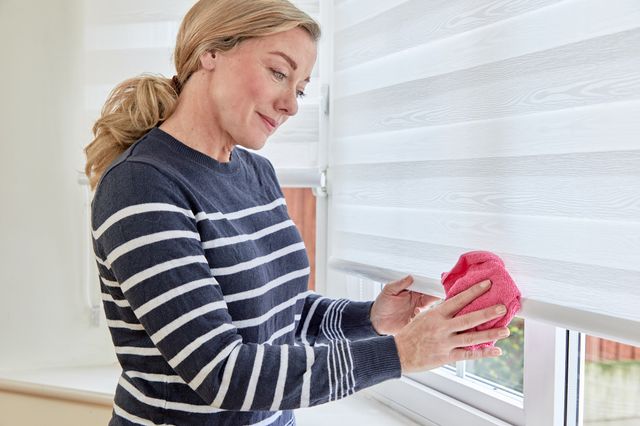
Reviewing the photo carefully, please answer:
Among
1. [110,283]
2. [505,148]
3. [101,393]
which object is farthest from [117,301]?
[101,393]

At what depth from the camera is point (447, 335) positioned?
3.16 feet

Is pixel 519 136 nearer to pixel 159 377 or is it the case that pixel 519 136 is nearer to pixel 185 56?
pixel 185 56

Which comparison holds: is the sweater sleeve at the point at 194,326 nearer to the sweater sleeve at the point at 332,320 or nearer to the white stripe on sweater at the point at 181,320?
the white stripe on sweater at the point at 181,320

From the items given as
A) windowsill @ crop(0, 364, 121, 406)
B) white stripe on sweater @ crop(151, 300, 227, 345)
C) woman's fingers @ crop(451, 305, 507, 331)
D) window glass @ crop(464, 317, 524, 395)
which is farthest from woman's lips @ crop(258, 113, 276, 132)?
windowsill @ crop(0, 364, 121, 406)

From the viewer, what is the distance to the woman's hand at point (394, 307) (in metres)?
1.29

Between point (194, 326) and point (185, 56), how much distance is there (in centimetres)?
46

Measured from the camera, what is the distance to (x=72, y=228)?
7.02 ft

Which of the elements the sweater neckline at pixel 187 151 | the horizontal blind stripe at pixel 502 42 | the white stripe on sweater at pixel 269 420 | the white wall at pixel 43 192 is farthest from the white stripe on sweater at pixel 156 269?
the white wall at pixel 43 192

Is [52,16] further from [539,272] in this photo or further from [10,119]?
[539,272]

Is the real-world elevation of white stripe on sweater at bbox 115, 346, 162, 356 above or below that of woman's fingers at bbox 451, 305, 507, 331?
A: below

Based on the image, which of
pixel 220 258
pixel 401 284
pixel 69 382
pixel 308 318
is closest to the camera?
pixel 220 258

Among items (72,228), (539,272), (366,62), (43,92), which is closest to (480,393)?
(539,272)

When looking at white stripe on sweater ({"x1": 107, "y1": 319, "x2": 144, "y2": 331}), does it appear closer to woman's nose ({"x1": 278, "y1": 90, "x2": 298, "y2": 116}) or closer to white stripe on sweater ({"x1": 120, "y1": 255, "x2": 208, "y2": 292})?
white stripe on sweater ({"x1": 120, "y1": 255, "x2": 208, "y2": 292})

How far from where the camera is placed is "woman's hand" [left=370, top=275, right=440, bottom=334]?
1286mm
